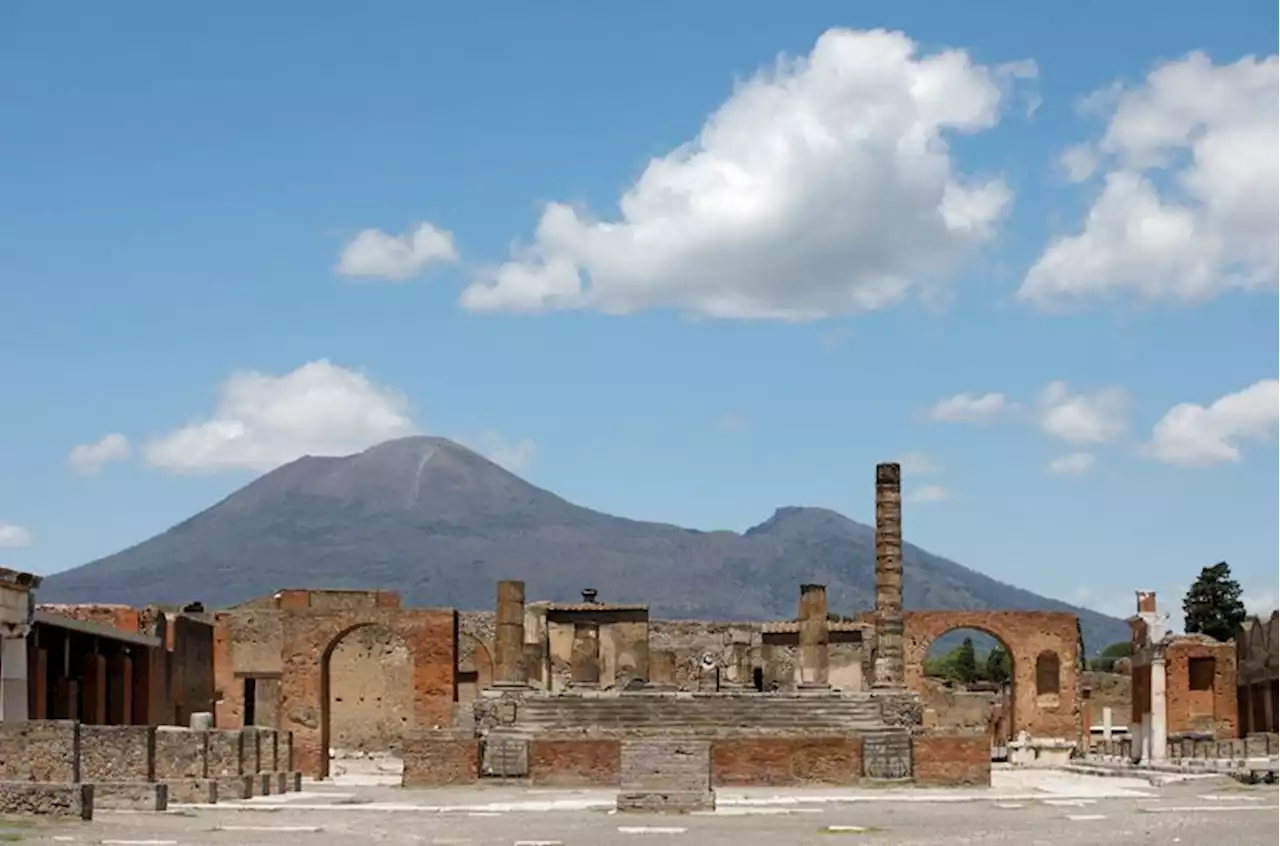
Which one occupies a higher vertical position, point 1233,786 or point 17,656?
point 17,656

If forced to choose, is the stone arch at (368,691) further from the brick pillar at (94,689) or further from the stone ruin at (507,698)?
the brick pillar at (94,689)

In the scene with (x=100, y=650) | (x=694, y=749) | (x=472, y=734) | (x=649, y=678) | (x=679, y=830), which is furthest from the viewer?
(x=649, y=678)

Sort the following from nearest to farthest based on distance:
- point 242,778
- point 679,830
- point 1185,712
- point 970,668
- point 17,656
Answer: point 679,830 → point 242,778 → point 17,656 → point 1185,712 → point 970,668

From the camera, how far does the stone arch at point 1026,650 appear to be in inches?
2429

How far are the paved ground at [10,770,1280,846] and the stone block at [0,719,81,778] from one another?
0.91 meters

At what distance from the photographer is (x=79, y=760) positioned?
84.2 feet

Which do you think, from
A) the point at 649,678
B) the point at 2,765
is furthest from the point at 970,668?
the point at 2,765

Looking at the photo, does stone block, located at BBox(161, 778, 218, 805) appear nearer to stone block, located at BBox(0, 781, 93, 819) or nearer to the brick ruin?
the brick ruin

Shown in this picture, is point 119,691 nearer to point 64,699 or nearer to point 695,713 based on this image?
point 64,699

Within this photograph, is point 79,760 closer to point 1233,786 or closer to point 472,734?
point 472,734

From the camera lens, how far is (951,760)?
37.3 m

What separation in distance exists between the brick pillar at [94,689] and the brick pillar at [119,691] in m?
1.11

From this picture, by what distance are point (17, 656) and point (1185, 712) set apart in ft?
135

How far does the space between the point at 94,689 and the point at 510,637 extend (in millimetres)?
9249
